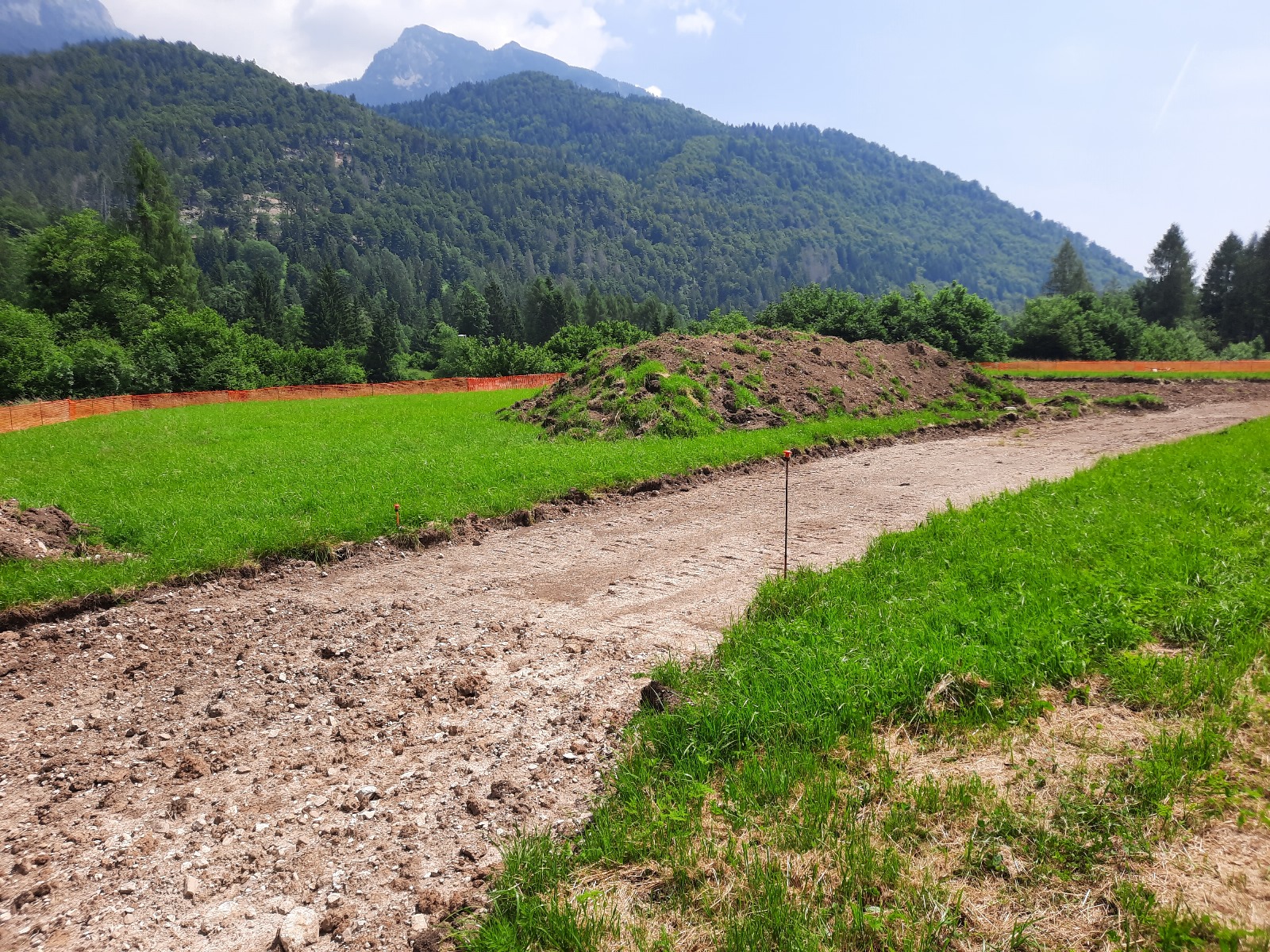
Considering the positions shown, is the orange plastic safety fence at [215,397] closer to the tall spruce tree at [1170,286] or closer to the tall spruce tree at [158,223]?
the tall spruce tree at [158,223]

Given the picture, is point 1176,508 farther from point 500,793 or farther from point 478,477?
point 478,477

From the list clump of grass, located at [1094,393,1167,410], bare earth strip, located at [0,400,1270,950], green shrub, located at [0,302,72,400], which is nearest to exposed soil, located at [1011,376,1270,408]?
clump of grass, located at [1094,393,1167,410]

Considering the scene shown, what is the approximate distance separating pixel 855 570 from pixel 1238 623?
11.0 feet


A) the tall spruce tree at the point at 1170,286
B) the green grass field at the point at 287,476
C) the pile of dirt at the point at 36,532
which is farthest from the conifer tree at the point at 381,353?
the tall spruce tree at the point at 1170,286

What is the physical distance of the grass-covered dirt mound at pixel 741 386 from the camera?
20156mm

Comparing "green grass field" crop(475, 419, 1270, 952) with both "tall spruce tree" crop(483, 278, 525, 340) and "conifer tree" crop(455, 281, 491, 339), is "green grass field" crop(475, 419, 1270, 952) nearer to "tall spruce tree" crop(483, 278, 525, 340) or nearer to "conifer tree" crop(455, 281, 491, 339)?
"tall spruce tree" crop(483, 278, 525, 340)

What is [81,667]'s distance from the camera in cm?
696

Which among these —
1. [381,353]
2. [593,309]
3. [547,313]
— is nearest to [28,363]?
[381,353]

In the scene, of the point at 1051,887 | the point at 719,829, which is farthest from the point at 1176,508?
the point at 719,829

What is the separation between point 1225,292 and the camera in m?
87.2

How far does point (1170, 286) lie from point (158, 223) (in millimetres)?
118641

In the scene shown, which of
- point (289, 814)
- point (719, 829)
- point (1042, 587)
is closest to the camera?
point (719, 829)

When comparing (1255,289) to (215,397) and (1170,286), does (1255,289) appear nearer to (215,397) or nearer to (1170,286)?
(1170,286)

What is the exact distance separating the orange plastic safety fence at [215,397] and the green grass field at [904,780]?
28322mm
